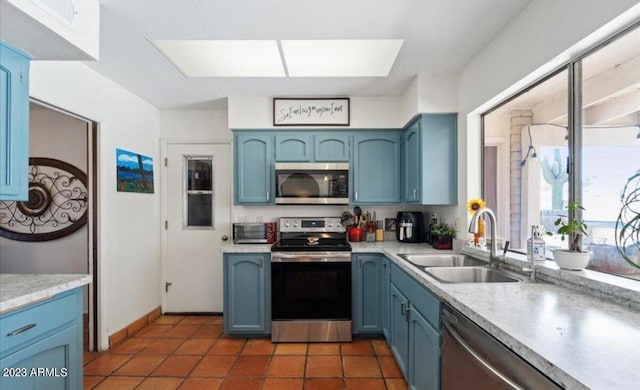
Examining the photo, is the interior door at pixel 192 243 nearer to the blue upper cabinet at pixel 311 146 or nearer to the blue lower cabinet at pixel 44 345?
the blue upper cabinet at pixel 311 146

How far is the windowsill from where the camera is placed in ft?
3.91

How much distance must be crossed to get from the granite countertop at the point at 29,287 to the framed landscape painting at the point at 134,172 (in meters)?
1.42

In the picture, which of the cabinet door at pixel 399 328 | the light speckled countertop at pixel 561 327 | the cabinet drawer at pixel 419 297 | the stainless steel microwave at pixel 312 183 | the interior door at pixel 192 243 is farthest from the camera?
the interior door at pixel 192 243

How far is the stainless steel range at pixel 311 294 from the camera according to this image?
2.82 meters

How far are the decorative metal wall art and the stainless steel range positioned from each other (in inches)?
92.8

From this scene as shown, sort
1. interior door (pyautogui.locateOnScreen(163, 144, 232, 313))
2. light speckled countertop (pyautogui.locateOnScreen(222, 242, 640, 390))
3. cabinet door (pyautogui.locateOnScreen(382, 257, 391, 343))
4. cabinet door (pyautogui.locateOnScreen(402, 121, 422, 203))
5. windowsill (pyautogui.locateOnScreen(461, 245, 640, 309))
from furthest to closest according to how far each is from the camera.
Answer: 1. interior door (pyautogui.locateOnScreen(163, 144, 232, 313))
2. cabinet door (pyautogui.locateOnScreen(402, 121, 422, 203))
3. cabinet door (pyautogui.locateOnScreen(382, 257, 391, 343))
4. windowsill (pyautogui.locateOnScreen(461, 245, 640, 309))
5. light speckled countertop (pyautogui.locateOnScreen(222, 242, 640, 390))

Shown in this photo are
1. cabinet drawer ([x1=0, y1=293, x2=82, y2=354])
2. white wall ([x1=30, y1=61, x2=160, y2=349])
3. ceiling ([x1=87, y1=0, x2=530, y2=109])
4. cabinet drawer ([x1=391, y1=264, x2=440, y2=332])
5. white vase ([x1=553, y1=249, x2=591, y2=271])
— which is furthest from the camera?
white wall ([x1=30, y1=61, x2=160, y2=349])

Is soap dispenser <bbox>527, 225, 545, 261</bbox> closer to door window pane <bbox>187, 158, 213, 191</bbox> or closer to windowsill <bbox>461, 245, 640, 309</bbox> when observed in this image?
windowsill <bbox>461, 245, 640, 309</bbox>

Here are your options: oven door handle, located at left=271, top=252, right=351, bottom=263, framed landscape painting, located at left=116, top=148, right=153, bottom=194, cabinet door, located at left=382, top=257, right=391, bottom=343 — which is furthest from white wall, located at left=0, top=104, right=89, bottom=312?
cabinet door, located at left=382, top=257, right=391, bottom=343

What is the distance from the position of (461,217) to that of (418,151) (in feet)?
2.19

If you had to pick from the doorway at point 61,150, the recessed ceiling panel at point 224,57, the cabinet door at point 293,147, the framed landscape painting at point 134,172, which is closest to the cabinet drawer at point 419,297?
the cabinet door at point 293,147

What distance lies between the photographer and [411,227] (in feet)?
10.4

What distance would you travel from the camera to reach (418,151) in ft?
9.11

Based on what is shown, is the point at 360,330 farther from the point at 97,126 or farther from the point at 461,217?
the point at 97,126
